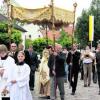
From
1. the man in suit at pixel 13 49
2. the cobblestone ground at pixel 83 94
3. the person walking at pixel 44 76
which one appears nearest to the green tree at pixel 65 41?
the cobblestone ground at pixel 83 94

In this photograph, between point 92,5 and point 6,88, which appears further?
point 92,5

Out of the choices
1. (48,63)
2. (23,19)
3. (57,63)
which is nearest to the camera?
(57,63)

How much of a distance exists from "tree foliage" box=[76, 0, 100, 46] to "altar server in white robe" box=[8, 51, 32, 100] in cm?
3805

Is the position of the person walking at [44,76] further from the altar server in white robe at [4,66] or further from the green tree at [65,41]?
the green tree at [65,41]

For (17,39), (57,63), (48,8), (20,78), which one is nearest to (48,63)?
(57,63)

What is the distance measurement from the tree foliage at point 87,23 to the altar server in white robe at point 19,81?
38048 mm

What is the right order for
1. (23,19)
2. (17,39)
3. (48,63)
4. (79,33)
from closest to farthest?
(48,63) < (23,19) < (17,39) < (79,33)

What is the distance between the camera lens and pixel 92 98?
1691cm

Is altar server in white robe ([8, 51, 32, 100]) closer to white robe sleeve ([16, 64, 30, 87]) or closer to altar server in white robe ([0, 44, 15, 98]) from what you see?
white robe sleeve ([16, 64, 30, 87])

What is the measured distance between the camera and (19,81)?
11227mm

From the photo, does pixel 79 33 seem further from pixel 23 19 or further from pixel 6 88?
pixel 6 88

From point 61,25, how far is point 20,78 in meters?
7.64

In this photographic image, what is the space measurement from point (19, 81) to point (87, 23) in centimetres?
4035

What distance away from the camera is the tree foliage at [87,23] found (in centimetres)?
5013
